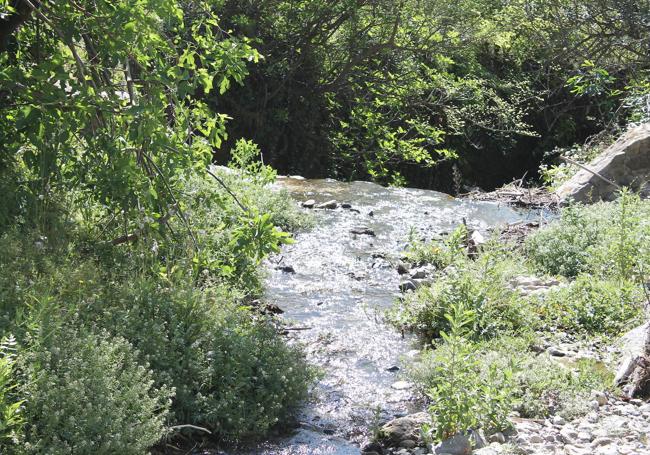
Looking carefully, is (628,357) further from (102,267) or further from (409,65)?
(409,65)

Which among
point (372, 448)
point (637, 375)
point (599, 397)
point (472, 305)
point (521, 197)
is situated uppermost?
point (521, 197)

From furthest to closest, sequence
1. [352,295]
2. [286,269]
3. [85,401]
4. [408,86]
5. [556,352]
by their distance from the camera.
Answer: [408,86], [286,269], [352,295], [556,352], [85,401]

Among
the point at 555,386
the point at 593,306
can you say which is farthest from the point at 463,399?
the point at 593,306

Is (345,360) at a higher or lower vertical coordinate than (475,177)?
lower

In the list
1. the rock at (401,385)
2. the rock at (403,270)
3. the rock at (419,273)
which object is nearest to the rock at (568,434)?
the rock at (401,385)

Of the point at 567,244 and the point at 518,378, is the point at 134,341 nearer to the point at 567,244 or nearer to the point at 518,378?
the point at 518,378

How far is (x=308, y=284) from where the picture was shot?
8.01 meters

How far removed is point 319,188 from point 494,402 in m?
8.13

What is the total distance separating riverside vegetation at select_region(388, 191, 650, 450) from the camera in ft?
15.6

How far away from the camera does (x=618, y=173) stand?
38.5ft

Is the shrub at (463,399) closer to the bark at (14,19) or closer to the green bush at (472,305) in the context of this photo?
the green bush at (472,305)

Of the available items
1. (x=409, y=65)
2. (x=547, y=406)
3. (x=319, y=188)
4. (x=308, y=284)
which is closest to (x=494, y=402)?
(x=547, y=406)

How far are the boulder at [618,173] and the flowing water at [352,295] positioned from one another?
81 centimetres

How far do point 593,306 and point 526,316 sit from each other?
56cm
